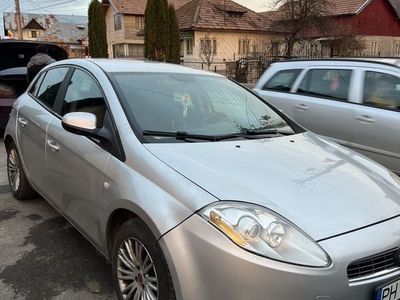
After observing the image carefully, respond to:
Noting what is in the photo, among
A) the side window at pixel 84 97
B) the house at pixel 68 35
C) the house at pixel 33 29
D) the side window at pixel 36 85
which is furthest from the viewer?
the house at pixel 33 29

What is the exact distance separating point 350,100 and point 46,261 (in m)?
3.97

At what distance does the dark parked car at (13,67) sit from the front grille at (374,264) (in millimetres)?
7714

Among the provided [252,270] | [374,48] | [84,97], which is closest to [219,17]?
[374,48]

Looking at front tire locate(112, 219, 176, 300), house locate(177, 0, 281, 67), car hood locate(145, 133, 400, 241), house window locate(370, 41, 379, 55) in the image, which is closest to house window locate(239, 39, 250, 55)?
house locate(177, 0, 281, 67)

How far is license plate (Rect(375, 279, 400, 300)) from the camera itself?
85.8 inches

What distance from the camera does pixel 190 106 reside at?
3.44 m

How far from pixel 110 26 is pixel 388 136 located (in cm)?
4465

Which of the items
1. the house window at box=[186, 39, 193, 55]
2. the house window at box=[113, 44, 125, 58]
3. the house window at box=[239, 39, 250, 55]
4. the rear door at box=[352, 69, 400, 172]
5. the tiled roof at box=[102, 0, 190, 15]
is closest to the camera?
the rear door at box=[352, 69, 400, 172]

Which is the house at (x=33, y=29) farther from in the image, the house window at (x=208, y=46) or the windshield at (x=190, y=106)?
the windshield at (x=190, y=106)

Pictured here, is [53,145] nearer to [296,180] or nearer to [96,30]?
[296,180]

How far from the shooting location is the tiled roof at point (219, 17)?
35312 mm

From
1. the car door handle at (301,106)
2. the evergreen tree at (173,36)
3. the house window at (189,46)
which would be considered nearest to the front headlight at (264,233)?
the car door handle at (301,106)

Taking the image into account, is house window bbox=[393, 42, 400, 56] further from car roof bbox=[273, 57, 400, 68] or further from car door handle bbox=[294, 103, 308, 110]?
car door handle bbox=[294, 103, 308, 110]

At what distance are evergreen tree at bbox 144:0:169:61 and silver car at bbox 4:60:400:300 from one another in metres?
23.6
